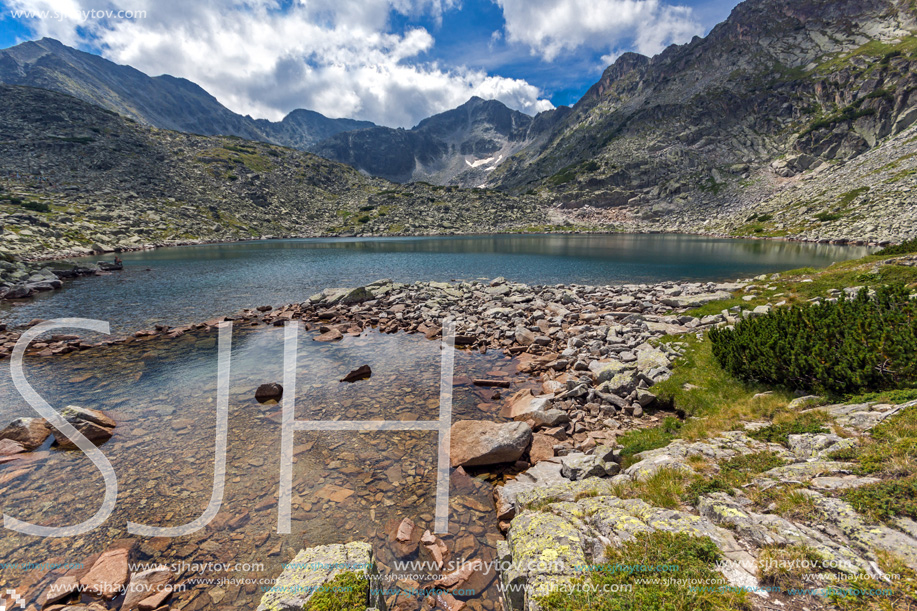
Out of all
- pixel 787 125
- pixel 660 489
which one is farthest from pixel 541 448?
pixel 787 125

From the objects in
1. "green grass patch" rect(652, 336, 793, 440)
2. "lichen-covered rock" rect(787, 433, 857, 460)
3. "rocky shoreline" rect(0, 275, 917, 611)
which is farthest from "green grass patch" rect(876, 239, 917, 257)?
"lichen-covered rock" rect(787, 433, 857, 460)

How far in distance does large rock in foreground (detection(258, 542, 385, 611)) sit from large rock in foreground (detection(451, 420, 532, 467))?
184 inches

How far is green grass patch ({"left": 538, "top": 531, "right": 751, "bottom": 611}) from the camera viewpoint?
4043mm

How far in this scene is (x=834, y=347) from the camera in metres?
9.34

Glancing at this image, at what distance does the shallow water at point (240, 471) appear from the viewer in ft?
24.3

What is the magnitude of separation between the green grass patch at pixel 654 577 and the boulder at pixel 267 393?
12.9 meters

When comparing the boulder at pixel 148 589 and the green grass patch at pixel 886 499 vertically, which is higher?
the green grass patch at pixel 886 499

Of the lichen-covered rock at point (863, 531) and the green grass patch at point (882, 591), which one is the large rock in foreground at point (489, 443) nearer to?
the lichen-covered rock at point (863, 531)

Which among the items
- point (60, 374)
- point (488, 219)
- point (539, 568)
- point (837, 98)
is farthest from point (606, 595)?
point (837, 98)

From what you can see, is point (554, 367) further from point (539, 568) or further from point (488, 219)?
point (488, 219)

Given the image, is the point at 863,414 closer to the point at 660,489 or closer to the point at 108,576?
the point at 660,489

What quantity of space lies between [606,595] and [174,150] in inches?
8930

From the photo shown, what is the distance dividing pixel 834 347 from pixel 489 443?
9.88 metres

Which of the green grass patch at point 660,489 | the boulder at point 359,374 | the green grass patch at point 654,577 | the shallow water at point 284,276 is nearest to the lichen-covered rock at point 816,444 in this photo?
the green grass patch at point 660,489
